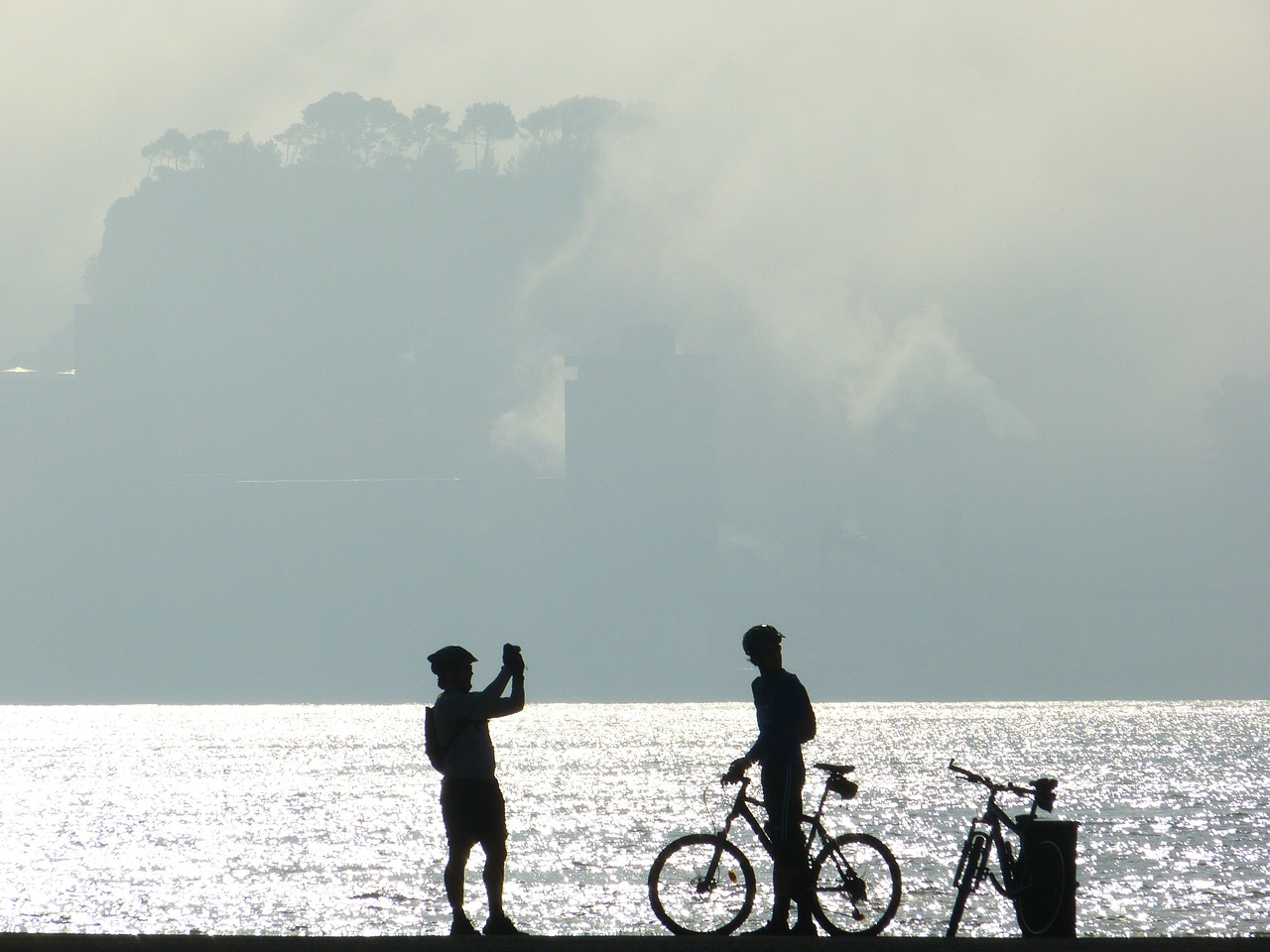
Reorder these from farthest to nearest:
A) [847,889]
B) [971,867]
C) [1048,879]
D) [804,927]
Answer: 1. [971,867]
2. [847,889]
3. [1048,879]
4. [804,927]

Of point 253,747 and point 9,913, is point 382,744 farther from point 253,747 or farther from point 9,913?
point 9,913

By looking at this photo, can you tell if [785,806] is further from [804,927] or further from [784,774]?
[804,927]

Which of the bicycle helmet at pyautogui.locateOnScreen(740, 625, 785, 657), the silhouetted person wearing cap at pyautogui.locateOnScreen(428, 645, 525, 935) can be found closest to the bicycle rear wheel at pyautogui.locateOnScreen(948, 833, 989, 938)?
the bicycle helmet at pyautogui.locateOnScreen(740, 625, 785, 657)

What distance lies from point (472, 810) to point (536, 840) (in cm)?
5075

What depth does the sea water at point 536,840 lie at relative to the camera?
3681 cm

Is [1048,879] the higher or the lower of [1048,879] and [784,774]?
the lower

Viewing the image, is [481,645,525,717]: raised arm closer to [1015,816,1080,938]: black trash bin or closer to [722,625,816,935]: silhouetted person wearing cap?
[722,625,816,935]: silhouetted person wearing cap

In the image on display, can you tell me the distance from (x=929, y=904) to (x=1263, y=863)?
61.0 ft

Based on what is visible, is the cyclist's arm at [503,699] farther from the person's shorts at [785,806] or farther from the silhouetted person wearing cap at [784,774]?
the person's shorts at [785,806]

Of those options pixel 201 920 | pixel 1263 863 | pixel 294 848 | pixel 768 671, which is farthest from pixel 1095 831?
pixel 768 671

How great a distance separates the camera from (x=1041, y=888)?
13547 millimetres

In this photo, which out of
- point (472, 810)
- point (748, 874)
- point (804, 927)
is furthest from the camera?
point (748, 874)

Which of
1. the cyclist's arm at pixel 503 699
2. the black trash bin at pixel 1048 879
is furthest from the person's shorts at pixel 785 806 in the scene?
the cyclist's arm at pixel 503 699

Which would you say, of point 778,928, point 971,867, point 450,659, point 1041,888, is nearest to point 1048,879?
point 1041,888
